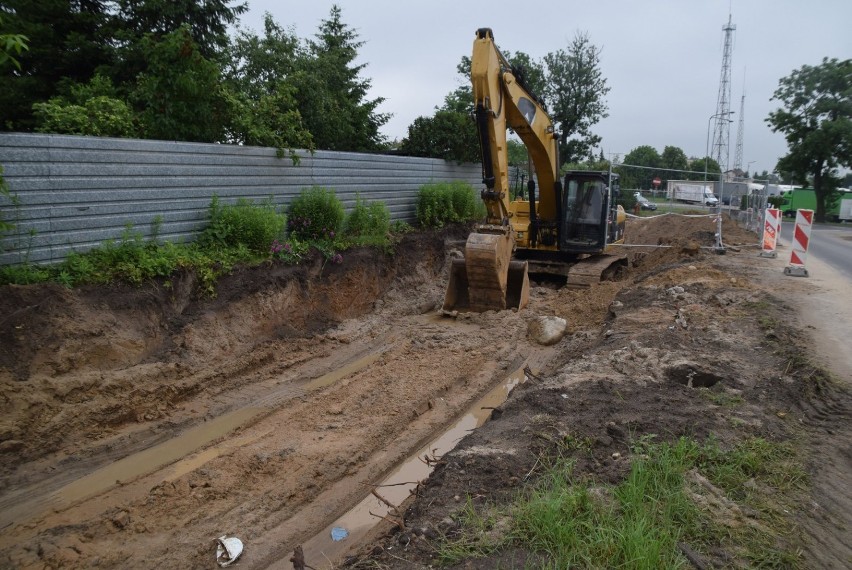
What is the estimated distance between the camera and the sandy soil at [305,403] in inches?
171

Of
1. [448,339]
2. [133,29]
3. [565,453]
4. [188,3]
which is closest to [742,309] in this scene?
[448,339]

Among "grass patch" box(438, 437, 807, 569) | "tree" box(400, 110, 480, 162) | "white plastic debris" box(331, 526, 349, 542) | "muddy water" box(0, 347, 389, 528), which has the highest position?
"tree" box(400, 110, 480, 162)

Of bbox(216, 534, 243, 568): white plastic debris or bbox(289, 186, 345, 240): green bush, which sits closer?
bbox(216, 534, 243, 568): white plastic debris

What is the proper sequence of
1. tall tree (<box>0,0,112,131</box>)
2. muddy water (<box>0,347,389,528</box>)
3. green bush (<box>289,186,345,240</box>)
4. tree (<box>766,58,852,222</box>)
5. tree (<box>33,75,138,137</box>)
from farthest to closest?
tree (<box>766,58,852,222</box>) → tall tree (<box>0,0,112,131</box>) → green bush (<box>289,186,345,240</box>) → tree (<box>33,75,138,137</box>) → muddy water (<box>0,347,389,528</box>)

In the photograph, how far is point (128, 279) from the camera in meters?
7.13

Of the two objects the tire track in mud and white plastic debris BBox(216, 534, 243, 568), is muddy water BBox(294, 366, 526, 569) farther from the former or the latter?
white plastic debris BBox(216, 534, 243, 568)

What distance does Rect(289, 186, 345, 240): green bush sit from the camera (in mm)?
10445

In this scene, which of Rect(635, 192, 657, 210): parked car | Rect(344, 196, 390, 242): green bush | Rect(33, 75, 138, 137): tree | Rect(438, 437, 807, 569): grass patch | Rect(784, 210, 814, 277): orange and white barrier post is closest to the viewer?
Rect(438, 437, 807, 569): grass patch

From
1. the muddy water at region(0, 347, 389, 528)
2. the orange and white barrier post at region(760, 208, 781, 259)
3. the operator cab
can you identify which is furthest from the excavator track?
the muddy water at region(0, 347, 389, 528)

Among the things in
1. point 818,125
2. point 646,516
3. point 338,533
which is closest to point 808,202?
point 818,125

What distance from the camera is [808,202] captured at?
128 feet

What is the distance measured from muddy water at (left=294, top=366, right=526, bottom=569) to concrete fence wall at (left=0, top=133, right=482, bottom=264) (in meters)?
4.60

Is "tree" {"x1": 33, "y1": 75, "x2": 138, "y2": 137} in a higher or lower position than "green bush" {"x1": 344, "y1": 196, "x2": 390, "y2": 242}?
higher

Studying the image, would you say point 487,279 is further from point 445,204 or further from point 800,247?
point 800,247
